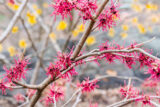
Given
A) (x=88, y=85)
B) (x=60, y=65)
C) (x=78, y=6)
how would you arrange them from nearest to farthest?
1. (x=78, y=6)
2. (x=60, y=65)
3. (x=88, y=85)

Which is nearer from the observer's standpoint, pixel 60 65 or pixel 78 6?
pixel 78 6

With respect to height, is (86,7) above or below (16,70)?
above

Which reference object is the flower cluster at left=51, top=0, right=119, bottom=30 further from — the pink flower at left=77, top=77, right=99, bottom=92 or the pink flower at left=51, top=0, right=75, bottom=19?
the pink flower at left=77, top=77, right=99, bottom=92

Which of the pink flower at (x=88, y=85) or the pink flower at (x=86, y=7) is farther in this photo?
the pink flower at (x=88, y=85)

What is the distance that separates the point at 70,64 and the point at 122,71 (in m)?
2.79

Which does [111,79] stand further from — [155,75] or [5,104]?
[155,75]

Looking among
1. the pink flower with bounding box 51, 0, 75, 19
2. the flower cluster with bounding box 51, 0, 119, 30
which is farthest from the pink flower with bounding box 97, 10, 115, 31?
the pink flower with bounding box 51, 0, 75, 19

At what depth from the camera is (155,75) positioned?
89 centimetres

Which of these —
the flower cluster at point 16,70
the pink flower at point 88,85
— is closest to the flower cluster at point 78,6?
the flower cluster at point 16,70

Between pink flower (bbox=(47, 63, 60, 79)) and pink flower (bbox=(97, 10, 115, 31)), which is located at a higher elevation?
pink flower (bbox=(97, 10, 115, 31))

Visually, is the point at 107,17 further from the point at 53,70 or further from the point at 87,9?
the point at 53,70

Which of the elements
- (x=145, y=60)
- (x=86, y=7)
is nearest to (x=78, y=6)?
(x=86, y=7)

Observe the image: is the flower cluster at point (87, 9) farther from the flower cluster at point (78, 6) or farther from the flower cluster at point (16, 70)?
the flower cluster at point (16, 70)

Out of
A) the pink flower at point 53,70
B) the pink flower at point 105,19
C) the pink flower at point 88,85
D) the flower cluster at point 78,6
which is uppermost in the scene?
the flower cluster at point 78,6
